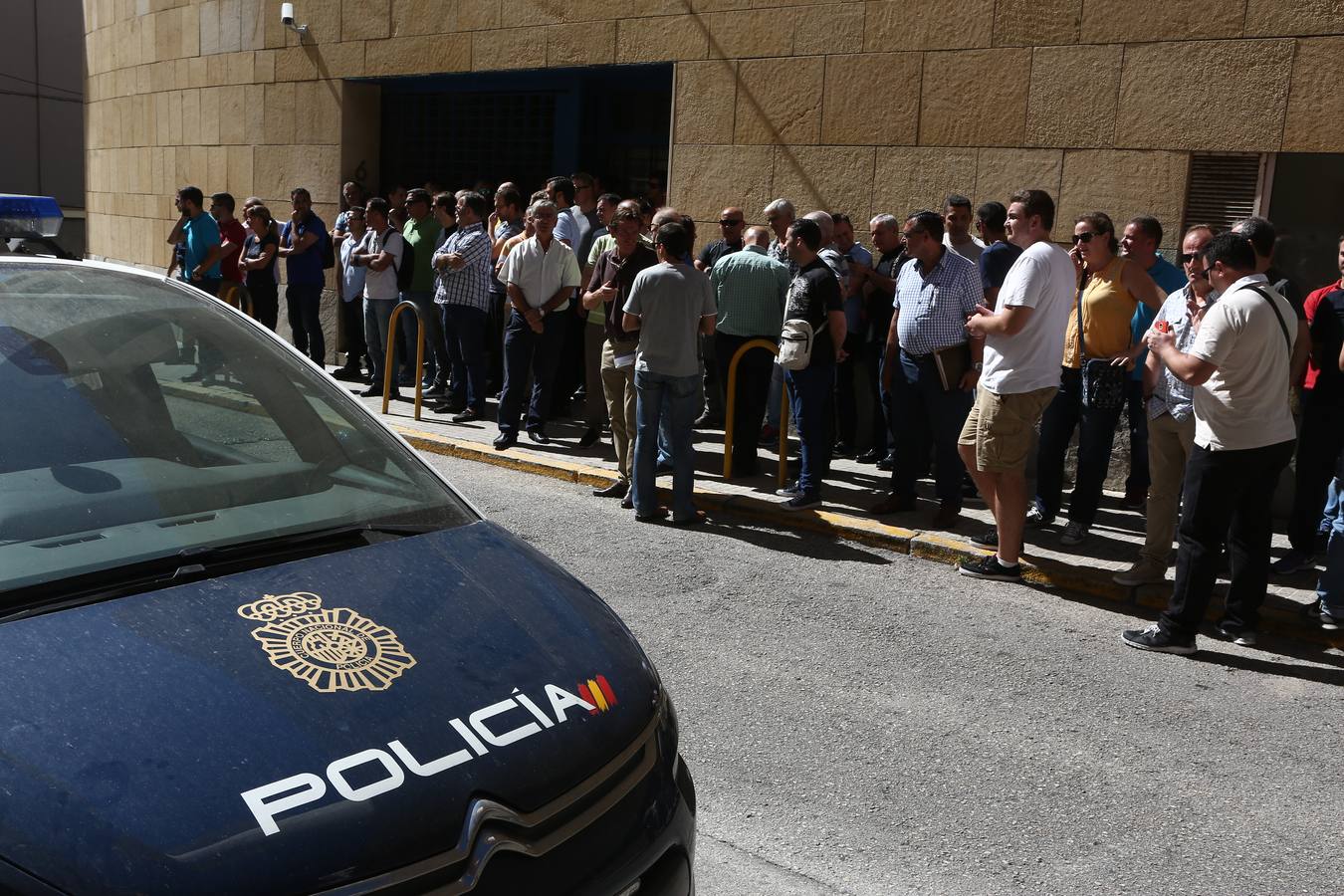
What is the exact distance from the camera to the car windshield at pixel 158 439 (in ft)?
8.84

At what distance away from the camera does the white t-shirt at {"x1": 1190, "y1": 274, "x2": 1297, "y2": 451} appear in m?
5.57

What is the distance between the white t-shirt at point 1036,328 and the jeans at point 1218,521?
1.14 metres

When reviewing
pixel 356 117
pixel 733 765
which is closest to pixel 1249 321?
pixel 733 765

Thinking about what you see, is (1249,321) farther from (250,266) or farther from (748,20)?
(250,266)

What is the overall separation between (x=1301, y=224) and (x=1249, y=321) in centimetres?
399

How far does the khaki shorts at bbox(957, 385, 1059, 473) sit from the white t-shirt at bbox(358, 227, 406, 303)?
7.29 metres

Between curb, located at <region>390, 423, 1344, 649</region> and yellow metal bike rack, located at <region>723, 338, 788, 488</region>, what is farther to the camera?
yellow metal bike rack, located at <region>723, 338, 788, 488</region>

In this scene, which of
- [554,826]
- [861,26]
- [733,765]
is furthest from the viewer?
[861,26]

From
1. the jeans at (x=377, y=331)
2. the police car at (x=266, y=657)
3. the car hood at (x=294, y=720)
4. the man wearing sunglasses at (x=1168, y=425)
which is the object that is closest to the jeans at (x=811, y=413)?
the man wearing sunglasses at (x=1168, y=425)

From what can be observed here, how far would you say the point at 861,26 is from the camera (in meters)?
10.6

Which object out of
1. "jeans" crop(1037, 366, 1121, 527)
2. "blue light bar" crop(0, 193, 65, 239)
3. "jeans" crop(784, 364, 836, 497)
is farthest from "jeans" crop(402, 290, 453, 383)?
"blue light bar" crop(0, 193, 65, 239)

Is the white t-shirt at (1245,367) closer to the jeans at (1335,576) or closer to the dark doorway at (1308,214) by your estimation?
the jeans at (1335,576)

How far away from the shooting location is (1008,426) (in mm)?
6934

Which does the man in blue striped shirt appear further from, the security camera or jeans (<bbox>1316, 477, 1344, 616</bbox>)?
the security camera
